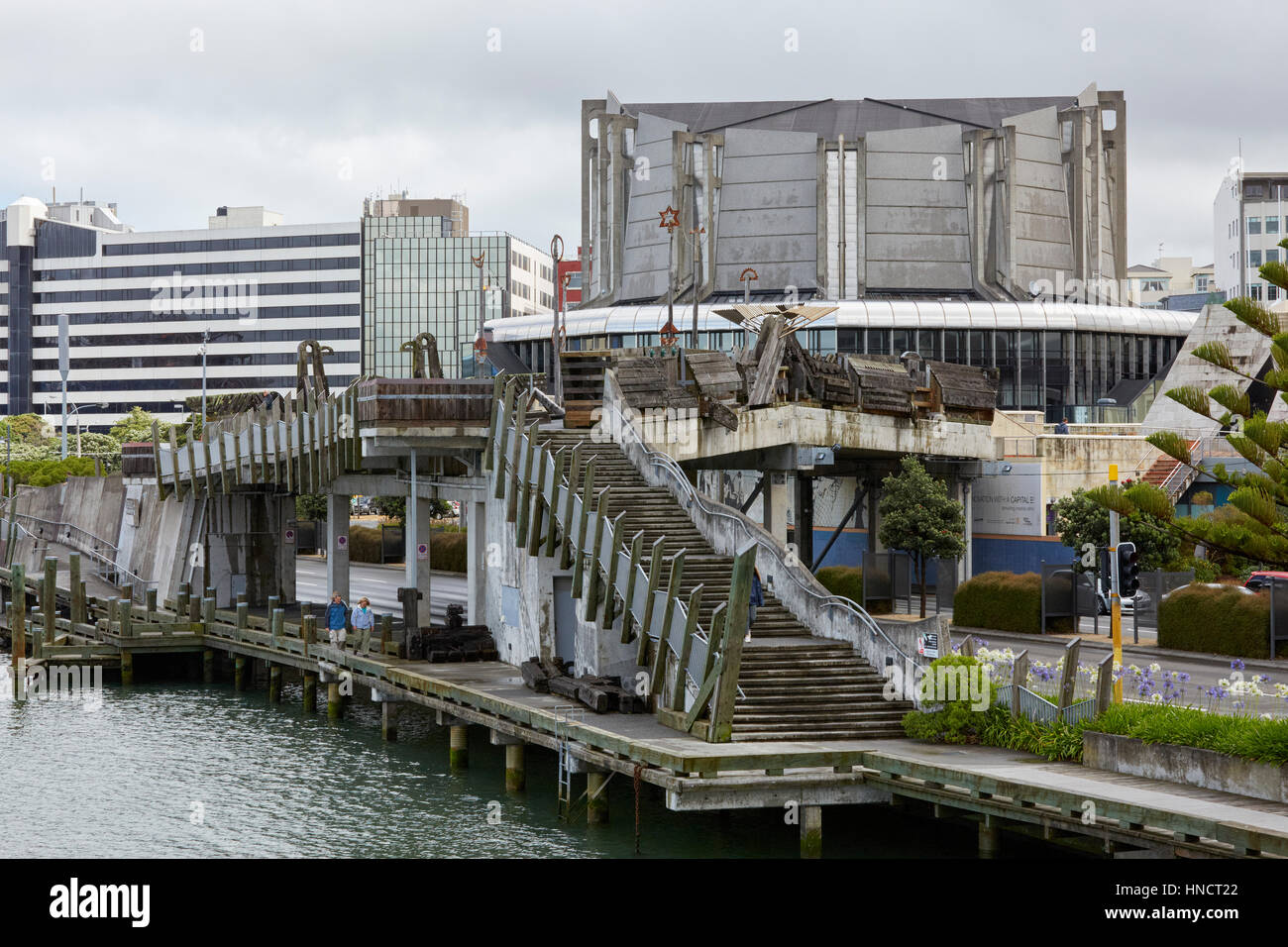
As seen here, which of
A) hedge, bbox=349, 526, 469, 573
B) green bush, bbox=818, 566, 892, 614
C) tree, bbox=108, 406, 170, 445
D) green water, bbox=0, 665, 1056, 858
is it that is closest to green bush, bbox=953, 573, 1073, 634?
green bush, bbox=818, 566, 892, 614

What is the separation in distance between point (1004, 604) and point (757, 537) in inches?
659

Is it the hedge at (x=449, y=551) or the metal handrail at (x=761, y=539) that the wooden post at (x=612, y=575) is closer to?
the metal handrail at (x=761, y=539)

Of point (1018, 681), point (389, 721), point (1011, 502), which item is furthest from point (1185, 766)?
point (1011, 502)

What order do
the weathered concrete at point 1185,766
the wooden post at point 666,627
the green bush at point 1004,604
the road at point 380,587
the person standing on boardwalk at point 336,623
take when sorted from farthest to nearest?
1. the road at point 380,587
2. the green bush at point 1004,604
3. the person standing on boardwalk at point 336,623
4. the wooden post at point 666,627
5. the weathered concrete at point 1185,766

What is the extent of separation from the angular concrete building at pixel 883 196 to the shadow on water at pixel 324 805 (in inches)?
2570

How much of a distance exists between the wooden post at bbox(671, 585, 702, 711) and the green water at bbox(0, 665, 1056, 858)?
2.26 m

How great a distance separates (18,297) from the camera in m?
178

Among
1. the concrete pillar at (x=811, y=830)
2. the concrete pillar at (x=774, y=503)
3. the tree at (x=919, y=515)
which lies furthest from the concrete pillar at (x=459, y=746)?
the tree at (x=919, y=515)

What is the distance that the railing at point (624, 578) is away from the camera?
2611 centimetres

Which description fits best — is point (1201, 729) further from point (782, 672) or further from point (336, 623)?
point (336, 623)

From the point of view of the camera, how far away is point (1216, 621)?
3888cm

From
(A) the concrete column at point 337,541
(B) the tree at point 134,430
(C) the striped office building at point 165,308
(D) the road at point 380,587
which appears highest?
(C) the striped office building at point 165,308

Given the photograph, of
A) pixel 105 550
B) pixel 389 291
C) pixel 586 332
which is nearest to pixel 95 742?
pixel 105 550
